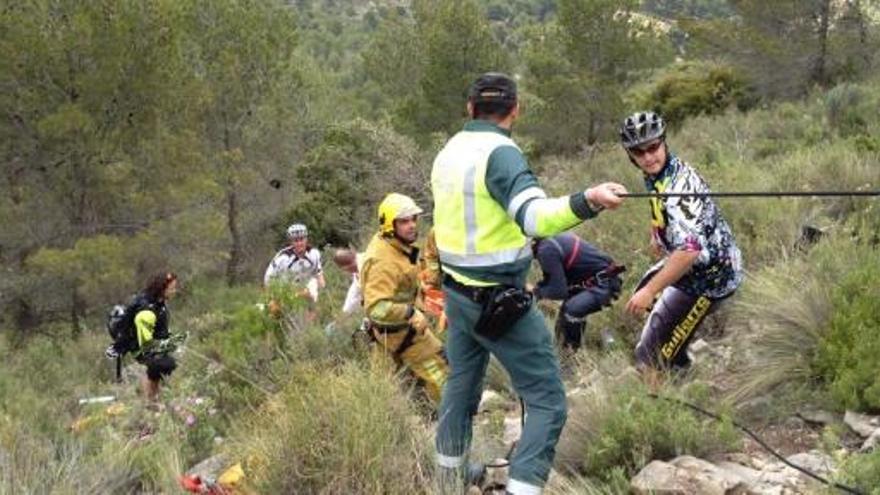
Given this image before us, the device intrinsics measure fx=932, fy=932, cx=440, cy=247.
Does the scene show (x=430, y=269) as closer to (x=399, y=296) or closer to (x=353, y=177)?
(x=399, y=296)

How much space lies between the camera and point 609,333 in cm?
666

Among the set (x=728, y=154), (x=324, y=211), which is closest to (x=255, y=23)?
(x=324, y=211)

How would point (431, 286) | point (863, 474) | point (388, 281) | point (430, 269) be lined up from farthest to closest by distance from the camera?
point (431, 286), point (430, 269), point (388, 281), point (863, 474)

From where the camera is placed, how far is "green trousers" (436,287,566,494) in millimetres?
3926

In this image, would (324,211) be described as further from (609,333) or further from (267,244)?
(609,333)

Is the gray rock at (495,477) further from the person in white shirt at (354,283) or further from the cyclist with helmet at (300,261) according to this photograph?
the cyclist with helmet at (300,261)

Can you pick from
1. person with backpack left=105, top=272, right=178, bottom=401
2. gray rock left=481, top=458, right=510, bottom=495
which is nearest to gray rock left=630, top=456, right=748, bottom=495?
gray rock left=481, top=458, right=510, bottom=495

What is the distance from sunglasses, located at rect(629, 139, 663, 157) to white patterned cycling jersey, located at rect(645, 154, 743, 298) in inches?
5.2

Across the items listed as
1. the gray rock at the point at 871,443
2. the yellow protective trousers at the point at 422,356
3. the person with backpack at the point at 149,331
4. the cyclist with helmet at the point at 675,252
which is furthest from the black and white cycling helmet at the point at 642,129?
the person with backpack at the point at 149,331

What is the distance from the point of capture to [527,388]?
159 inches

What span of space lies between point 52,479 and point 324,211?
55.0ft

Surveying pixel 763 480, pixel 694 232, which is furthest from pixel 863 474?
pixel 694 232

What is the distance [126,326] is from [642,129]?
651cm

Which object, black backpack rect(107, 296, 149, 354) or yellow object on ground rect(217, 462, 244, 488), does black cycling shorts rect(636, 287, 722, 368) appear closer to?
yellow object on ground rect(217, 462, 244, 488)
